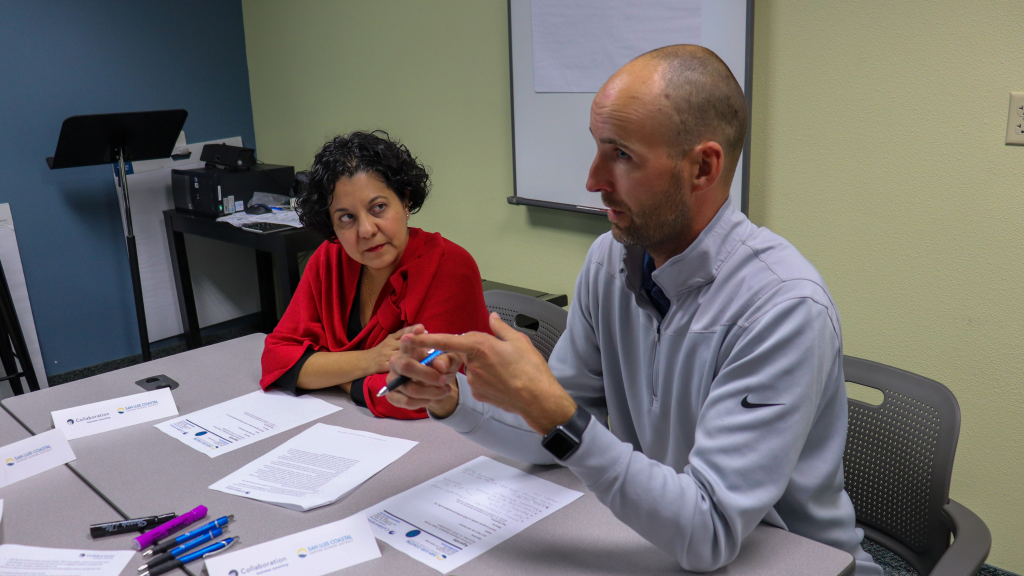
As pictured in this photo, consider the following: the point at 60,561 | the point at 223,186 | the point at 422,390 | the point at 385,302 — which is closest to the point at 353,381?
the point at 385,302

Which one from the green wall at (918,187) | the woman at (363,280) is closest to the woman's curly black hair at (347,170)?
the woman at (363,280)

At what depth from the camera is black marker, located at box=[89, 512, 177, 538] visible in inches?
43.1

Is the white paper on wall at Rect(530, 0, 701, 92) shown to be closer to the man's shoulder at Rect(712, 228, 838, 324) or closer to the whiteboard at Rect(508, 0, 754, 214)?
the whiteboard at Rect(508, 0, 754, 214)

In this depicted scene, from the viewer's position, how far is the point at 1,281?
3215 mm

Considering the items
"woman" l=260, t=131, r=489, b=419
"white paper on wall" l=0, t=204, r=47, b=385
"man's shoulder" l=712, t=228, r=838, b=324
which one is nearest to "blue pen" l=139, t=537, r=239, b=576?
"woman" l=260, t=131, r=489, b=419

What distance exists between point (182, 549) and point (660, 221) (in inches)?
32.0

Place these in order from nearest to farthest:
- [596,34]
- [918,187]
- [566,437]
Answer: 1. [566,437]
2. [918,187]
3. [596,34]

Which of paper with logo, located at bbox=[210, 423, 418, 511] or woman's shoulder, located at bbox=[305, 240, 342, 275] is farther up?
woman's shoulder, located at bbox=[305, 240, 342, 275]

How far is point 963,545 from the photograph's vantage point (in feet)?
3.62

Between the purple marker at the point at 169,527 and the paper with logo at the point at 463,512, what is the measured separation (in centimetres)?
26

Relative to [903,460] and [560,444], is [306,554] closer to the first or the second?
[560,444]

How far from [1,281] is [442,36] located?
84.7 inches

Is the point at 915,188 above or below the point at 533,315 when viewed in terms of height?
above

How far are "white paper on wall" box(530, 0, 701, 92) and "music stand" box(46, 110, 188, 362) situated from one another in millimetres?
1735
